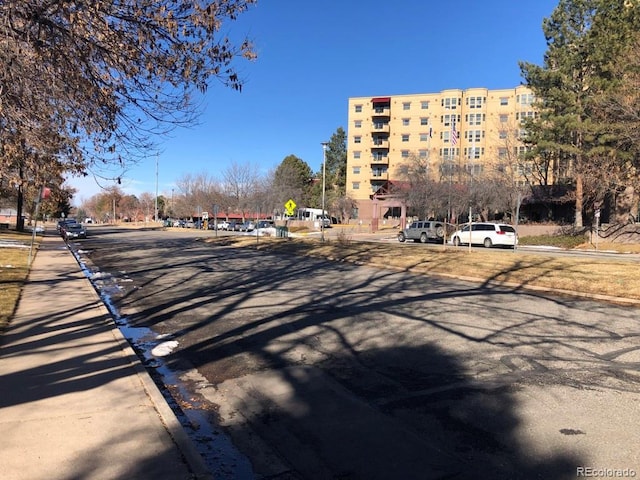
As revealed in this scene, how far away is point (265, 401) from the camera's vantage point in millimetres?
5262

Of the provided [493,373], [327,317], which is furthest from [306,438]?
[327,317]

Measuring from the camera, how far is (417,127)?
87250 millimetres

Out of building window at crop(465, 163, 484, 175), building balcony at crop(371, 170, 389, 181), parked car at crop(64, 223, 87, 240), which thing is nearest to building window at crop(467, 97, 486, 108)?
building balcony at crop(371, 170, 389, 181)

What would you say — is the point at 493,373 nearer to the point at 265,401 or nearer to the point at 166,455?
the point at 265,401

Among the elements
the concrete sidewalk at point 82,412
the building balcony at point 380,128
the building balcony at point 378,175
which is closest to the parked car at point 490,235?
the concrete sidewalk at point 82,412

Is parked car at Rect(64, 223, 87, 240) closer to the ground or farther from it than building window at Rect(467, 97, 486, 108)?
closer to the ground

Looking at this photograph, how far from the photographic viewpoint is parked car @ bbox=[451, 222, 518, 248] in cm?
3353

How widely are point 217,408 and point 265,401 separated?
1.61 ft

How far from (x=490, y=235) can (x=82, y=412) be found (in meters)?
32.3

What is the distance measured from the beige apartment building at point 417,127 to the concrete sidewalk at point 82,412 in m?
70.3

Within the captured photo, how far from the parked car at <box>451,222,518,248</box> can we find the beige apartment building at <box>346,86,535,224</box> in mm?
41425

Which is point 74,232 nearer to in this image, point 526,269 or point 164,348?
point 526,269

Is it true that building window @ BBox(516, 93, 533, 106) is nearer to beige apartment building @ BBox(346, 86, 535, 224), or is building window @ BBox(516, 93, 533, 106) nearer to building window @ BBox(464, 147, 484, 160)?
beige apartment building @ BBox(346, 86, 535, 224)

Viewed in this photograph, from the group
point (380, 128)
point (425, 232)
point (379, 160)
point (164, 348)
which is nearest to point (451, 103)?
point (380, 128)
